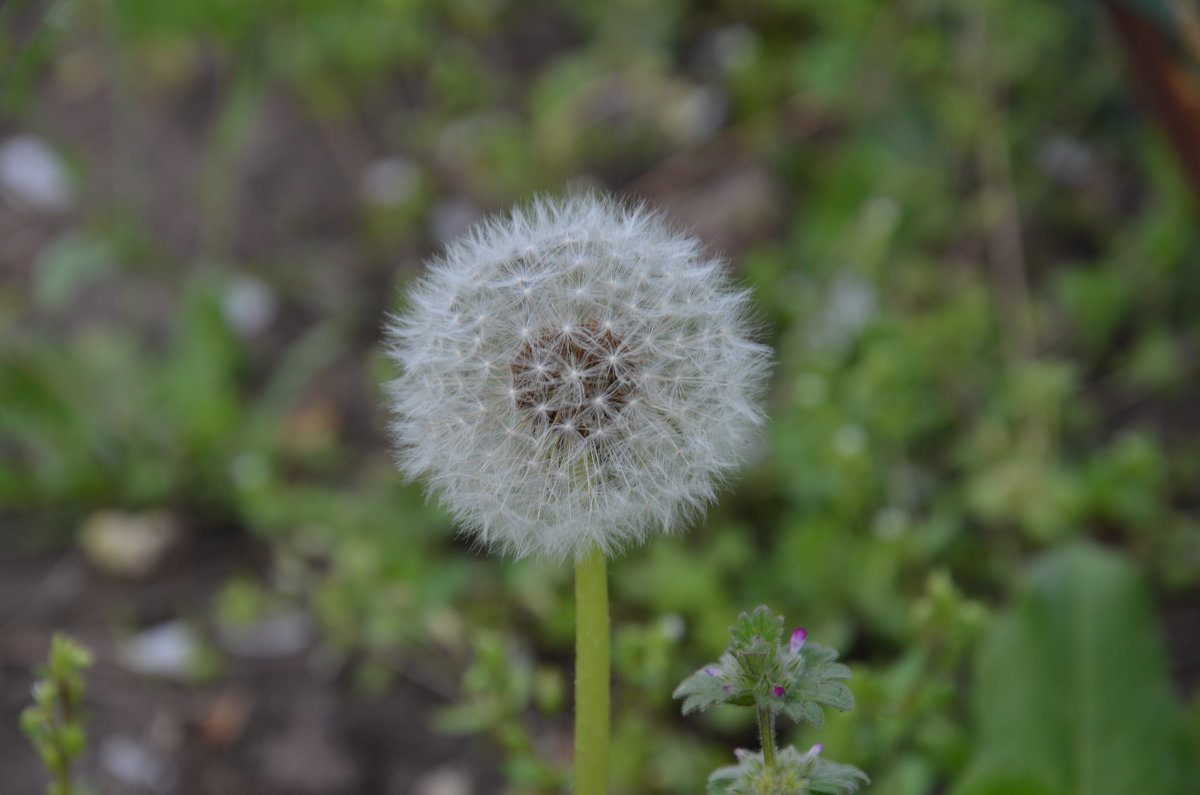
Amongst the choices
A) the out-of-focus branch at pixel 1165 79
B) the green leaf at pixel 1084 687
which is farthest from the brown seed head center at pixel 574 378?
the out-of-focus branch at pixel 1165 79

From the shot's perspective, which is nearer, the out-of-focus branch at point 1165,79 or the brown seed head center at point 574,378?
the brown seed head center at point 574,378

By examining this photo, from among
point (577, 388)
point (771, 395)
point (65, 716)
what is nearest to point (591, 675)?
point (577, 388)

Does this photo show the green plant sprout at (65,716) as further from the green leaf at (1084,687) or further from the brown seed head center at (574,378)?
the green leaf at (1084,687)

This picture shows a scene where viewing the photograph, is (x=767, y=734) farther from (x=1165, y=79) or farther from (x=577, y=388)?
(x=1165, y=79)

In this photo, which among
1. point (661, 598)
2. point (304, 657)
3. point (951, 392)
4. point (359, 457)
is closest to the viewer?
point (661, 598)

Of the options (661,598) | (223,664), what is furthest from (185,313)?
(661,598)

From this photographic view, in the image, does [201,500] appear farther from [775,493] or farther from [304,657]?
[775,493]

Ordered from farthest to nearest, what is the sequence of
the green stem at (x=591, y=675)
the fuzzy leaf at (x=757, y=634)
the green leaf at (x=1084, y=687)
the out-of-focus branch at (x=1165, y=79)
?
the out-of-focus branch at (x=1165, y=79) → the green leaf at (x=1084, y=687) → the green stem at (x=591, y=675) → the fuzzy leaf at (x=757, y=634)
